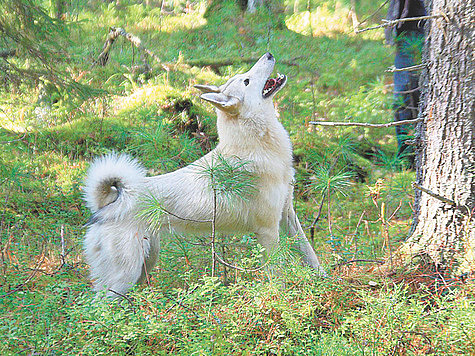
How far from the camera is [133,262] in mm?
3768

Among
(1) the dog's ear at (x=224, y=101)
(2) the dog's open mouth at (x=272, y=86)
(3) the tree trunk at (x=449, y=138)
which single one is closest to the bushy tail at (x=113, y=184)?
(1) the dog's ear at (x=224, y=101)

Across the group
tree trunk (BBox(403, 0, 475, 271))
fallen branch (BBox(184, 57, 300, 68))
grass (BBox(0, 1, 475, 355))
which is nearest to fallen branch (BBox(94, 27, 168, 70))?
grass (BBox(0, 1, 475, 355))

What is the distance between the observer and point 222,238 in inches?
178

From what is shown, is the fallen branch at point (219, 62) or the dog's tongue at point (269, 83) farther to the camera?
the fallen branch at point (219, 62)

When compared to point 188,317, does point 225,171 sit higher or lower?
higher

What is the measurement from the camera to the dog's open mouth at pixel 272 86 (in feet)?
13.5

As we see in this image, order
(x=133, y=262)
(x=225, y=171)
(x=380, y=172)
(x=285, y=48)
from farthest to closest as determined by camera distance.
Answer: (x=285, y=48)
(x=380, y=172)
(x=133, y=262)
(x=225, y=171)

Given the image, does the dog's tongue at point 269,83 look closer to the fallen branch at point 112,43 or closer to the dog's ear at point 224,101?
the dog's ear at point 224,101

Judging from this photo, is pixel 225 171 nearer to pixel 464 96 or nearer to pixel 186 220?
pixel 186 220

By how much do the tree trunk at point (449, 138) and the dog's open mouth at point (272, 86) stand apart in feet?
4.08

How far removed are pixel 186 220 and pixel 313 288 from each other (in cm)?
128

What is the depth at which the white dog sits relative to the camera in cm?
380

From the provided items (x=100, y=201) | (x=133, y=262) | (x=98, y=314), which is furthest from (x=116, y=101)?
(x=98, y=314)

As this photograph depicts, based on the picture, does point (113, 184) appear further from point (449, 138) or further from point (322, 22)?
point (322, 22)
